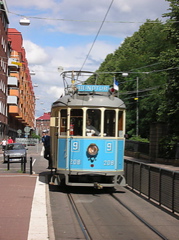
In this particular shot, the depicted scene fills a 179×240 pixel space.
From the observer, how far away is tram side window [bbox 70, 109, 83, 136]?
13806 mm

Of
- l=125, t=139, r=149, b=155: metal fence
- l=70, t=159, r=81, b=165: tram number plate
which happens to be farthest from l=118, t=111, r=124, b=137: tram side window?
l=125, t=139, r=149, b=155: metal fence

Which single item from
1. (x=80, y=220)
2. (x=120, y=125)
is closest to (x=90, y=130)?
(x=120, y=125)

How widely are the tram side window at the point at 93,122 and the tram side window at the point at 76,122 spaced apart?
226 mm

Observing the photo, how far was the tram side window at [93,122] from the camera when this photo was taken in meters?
13.8

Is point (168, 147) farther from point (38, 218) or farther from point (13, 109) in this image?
point (13, 109)

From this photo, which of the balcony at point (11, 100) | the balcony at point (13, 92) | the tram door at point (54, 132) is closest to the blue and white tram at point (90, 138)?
the tram door at point (54, 132)

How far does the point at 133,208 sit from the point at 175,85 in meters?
20.0

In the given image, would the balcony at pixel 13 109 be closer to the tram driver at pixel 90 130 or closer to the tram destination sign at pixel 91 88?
the tram destination sign at pixel 91 88

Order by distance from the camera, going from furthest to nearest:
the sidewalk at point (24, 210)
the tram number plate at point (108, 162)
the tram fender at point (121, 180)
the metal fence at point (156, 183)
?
the tram fender at point (121, 180), the tram number plate at point (108, 162), the metal fence at point (156, 183), the sidewalk at point (24, 210)

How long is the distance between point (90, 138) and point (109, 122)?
0.85 metres

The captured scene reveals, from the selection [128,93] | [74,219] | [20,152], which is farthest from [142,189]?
[128,93]

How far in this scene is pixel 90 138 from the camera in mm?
13648

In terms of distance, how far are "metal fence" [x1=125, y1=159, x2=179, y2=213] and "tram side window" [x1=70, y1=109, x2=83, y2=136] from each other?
237cm

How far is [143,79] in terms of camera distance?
4938cm
